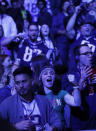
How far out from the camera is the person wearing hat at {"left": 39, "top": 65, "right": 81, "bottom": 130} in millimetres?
2736

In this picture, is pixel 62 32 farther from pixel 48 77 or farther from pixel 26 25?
pixel 48 77

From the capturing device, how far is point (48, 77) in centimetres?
294

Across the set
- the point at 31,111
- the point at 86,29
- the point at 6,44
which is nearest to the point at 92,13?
the point at 86,29

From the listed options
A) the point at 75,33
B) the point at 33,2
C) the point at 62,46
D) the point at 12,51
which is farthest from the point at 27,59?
the point at 33,2

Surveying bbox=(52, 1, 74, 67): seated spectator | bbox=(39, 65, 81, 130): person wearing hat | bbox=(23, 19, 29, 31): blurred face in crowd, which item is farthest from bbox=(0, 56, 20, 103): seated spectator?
bbox=(52, 1, 74, 67): seated spectator

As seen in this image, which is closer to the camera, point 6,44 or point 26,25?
point 6,44

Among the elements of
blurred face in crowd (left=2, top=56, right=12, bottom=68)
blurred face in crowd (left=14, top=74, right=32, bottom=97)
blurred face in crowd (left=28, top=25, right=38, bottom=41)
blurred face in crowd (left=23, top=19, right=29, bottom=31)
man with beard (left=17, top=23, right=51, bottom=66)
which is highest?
blurred face in crowd (left=23, top=19, right=29, bottom=31)

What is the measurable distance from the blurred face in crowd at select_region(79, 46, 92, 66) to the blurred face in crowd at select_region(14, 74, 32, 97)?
858 mm

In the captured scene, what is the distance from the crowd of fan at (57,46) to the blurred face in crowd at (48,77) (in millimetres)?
76

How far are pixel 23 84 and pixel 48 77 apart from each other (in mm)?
379

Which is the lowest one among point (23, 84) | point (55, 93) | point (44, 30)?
point (55, 93)

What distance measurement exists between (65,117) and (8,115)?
718mm

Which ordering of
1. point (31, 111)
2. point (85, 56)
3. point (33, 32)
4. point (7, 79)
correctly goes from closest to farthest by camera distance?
point (31, 111) → point (7, 79) → point (85, 56) → point (33, 32)

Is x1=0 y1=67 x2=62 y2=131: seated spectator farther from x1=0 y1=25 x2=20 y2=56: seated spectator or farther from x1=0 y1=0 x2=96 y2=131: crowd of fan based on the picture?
x1=0 y1=25 x2=20 y2=56: seated spectator
